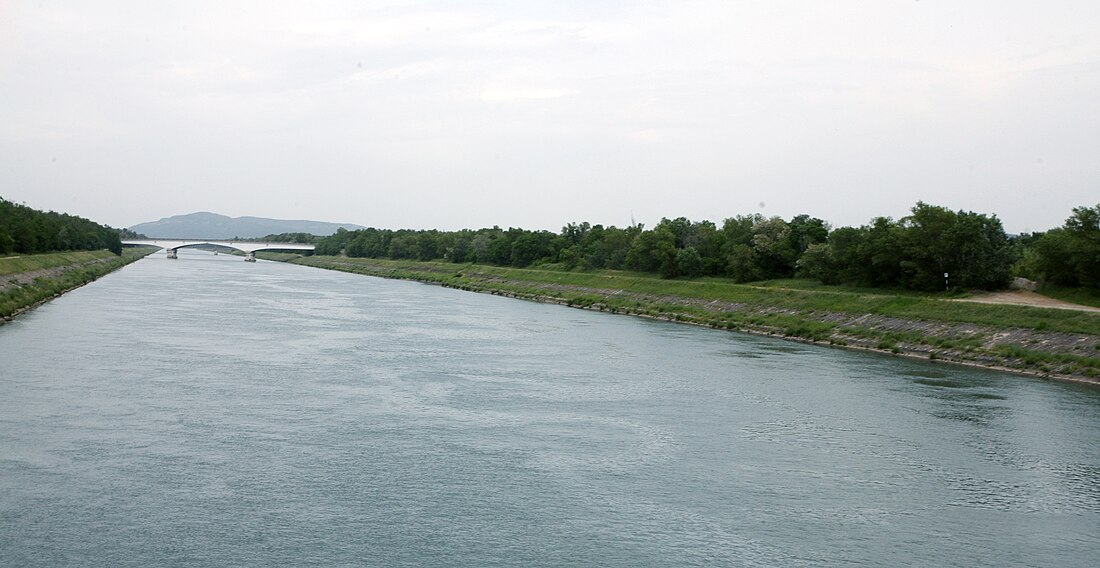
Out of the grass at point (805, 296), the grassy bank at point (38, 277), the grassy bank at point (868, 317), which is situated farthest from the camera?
the grassy bank at point (38, 277)

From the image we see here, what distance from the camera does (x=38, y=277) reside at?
5591 centimetres

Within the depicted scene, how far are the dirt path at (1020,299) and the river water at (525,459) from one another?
24.8 ft

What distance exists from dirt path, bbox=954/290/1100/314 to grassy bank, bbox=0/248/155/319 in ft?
142

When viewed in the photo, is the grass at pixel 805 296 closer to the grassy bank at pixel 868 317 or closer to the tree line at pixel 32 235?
the grassy bank at pixel 868 317

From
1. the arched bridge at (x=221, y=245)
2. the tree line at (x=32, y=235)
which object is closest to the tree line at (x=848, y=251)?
the tree line at (x=32, y=235)

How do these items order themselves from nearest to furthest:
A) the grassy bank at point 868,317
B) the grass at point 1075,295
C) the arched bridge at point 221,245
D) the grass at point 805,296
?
1. the grassy bank at point 868,317
2. the grass at point 805,296
3. the grass at point 1075,295
4. the arched bridge at point 221,245

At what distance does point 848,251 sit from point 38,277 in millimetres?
50142

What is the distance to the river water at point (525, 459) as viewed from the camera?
12797 millimetres

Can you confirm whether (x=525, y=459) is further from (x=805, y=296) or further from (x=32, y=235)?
(x=32, y=235)

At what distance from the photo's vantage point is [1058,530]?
14.0m

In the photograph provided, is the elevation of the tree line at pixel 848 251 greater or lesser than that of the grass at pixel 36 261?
greater

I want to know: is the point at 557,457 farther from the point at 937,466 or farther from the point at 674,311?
the point at 674,311

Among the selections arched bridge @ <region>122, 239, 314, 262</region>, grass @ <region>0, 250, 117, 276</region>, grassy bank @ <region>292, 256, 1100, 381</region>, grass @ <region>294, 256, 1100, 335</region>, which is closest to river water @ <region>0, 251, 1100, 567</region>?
grassy bank @ <region>292, 256, 1100, 381</region>

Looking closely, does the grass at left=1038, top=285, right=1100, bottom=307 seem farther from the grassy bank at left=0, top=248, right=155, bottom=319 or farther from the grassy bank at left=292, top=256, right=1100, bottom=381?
the grassy bank at left=0, top=248, right=155, bottom=319
